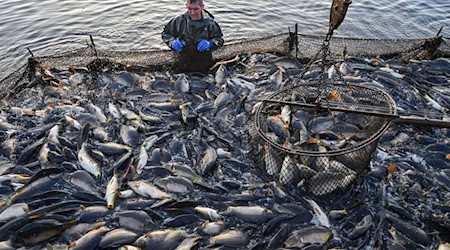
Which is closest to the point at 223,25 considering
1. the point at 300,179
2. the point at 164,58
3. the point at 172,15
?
the point at 172,15

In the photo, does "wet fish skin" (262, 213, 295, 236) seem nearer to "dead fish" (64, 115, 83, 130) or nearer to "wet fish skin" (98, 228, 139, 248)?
"wet fish skin" (98, 228, 139, 248)

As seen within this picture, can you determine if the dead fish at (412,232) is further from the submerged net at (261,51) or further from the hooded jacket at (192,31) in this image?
the hooded jacket at (192,31)

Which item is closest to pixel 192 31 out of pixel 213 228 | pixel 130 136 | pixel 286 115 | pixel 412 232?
pixel 130 136

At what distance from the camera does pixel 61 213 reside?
456 centimetres

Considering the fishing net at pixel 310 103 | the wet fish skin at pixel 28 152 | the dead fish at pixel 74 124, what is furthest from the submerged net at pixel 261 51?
the wet fish skin at pixel 28 152

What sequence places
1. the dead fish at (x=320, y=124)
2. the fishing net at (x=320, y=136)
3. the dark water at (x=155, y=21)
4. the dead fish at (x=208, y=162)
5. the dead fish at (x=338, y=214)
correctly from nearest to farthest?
the dead fish at (x=338, y=214) < the fishing net at (x=320, y=136) < the dead fish at (x=208, y=162) < the dead fish at (x=320, y=124) < the dark water at (x=155, y=21)

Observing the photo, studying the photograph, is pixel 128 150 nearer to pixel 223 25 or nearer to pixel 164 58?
pixel 164 58

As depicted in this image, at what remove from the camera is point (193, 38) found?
7992 mm

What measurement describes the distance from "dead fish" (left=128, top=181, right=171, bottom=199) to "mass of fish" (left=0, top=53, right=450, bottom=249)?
0.5 inches

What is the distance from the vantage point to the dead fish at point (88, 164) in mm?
5242

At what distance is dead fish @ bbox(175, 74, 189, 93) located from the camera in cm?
720

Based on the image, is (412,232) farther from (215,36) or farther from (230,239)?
(215,36)

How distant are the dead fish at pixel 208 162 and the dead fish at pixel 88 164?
153 cm

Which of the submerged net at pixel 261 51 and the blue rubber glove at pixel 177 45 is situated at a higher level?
the blue rubber glove at pixel 177 45
